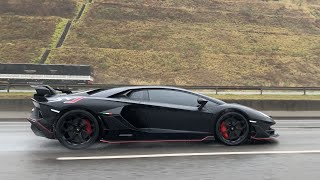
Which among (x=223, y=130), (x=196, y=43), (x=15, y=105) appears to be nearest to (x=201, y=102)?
(x=223, y=130)

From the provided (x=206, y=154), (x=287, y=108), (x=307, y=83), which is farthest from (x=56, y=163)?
(x=307, y=83)

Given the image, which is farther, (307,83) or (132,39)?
(132,39)

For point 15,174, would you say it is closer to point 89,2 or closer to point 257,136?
point 257,136

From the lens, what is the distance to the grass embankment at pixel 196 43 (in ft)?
131

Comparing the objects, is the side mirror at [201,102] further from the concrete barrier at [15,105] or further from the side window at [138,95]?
the concrete barrier at [15,105]

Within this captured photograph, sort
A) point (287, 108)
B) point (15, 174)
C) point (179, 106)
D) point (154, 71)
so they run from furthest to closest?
point (154, 71)
point (287, 108)
point (179, 106)
point (15, 174)

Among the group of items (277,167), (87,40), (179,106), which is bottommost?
(277,167)

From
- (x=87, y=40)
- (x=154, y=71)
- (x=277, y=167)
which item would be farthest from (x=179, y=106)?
(x=87, y=40)

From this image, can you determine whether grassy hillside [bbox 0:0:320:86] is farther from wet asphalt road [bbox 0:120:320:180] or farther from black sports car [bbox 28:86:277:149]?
wet asphalt road [bbox 0:120:320:180]

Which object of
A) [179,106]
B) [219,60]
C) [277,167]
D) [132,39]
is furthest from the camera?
[132,39]

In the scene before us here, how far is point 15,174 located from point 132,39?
40.7m

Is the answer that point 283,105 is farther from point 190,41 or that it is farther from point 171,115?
point 190,41

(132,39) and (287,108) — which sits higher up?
(132,39)

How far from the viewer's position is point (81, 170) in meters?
6.48
